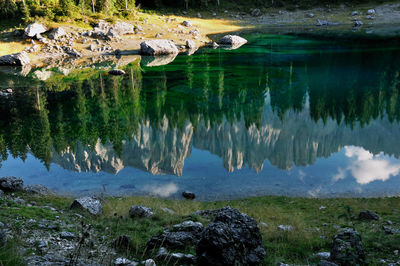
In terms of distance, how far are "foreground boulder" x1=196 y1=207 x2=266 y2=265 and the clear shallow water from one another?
1178 cm

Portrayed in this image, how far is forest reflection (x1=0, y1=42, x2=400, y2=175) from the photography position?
31.5 metres

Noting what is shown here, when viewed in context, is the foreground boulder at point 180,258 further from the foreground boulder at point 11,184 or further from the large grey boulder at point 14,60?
the large grey boulder at point 14,60

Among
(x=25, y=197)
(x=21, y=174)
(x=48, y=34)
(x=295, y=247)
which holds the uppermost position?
(x=48, y=34)

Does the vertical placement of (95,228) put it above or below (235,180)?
above

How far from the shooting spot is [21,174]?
91.1ft

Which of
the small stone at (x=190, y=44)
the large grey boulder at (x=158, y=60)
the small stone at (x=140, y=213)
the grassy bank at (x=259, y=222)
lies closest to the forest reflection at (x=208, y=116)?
the grassy bank at (x=259, y=222)

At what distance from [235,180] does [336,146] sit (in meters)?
11.9

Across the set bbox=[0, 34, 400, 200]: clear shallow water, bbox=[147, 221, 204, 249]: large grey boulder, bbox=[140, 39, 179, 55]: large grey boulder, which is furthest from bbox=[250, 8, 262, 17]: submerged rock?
bbox=[147, 221, 204, 249]: large grey boulder

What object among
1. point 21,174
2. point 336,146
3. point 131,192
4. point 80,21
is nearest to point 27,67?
point 80,21

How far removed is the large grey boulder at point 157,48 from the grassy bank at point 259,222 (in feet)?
211

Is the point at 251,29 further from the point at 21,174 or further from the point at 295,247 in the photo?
the point at 295,247

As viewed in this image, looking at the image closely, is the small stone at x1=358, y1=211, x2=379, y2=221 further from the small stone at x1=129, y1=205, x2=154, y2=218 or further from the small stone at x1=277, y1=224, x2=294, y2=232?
the small stone at x1=129, y1=205, x2=154, y2=218

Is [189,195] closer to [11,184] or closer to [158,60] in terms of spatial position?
[11,184]

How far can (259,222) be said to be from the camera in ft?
55.6
